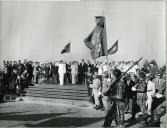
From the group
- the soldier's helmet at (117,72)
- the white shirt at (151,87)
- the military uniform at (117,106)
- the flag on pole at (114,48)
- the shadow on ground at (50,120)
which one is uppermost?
the flag on pole at (114,48)

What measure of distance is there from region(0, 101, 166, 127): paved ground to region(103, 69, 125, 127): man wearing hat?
0.24 metres

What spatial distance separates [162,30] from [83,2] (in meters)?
1.61

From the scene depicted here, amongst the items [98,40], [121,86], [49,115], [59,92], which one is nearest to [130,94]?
[121,86]

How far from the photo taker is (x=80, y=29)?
27.5 ft

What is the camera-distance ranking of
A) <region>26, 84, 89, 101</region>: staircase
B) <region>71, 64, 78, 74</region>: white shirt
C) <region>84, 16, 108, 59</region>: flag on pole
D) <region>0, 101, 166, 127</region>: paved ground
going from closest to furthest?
<region>0, 101, 166, 127</region>: paved ground < <region>84, 16, 108, 59</region>: flag on pole < <region>26, 84, 89, 101</region>: staircase < <region>71, 64, 78, 74</region>: white shirt

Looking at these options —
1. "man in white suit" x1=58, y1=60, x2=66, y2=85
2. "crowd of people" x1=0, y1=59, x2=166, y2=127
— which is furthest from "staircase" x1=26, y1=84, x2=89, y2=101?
"man in white suit" x1=58, y1=60, x2=66, y2=85

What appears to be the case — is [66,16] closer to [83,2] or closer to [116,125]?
[83,2]

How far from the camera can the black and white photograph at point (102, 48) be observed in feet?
26.5

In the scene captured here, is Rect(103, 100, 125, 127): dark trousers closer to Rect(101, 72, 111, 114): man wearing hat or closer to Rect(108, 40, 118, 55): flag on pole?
Rect(101, 72, 111, 114): man wearing hat

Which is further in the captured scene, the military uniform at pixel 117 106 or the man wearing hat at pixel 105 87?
the man wearing hat at pixel 105 87

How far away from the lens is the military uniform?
7793 millimetres

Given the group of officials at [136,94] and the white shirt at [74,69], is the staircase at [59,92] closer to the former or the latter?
the white shirt at [74,69]

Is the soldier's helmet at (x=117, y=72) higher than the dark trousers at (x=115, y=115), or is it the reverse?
the soldier's helmet at (x=117, y=72)

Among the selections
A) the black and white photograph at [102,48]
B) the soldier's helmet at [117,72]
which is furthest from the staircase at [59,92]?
the soldier's helmet at [117,72]
